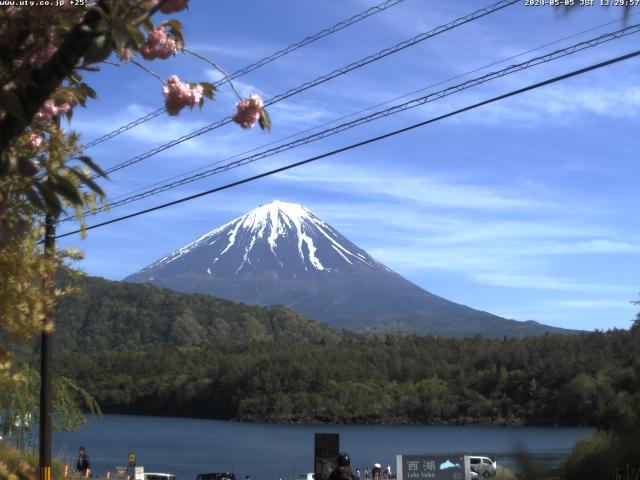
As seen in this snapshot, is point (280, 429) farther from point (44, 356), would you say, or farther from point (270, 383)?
point (44, 356)

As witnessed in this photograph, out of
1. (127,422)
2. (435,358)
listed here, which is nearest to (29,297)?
(127,422)

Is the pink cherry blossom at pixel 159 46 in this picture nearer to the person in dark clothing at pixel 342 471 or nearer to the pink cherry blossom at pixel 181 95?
the pink cherry blossom at pixel 181 95

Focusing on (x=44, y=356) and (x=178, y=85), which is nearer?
(x=178, y=85)

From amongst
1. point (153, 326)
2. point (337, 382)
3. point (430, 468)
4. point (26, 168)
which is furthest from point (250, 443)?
point (153, 326)

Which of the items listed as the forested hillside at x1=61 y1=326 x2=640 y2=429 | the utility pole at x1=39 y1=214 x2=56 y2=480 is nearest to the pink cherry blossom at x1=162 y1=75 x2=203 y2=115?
the utility pole at x1=39 y1=214 x2=56 y2=480

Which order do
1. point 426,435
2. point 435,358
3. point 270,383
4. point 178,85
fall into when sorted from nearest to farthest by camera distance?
point 178,85 < point 426,435 < point 270,383 < point 435,358

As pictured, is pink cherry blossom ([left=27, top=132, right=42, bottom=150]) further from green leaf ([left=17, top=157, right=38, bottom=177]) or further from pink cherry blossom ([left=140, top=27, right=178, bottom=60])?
green leaf ([left=17, top=157, right=38, bottom=177])

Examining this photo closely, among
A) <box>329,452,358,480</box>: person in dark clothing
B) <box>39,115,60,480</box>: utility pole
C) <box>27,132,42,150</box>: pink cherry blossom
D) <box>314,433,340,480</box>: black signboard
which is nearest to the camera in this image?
<box>27,132,42,150</box>: pink cherry blossom
